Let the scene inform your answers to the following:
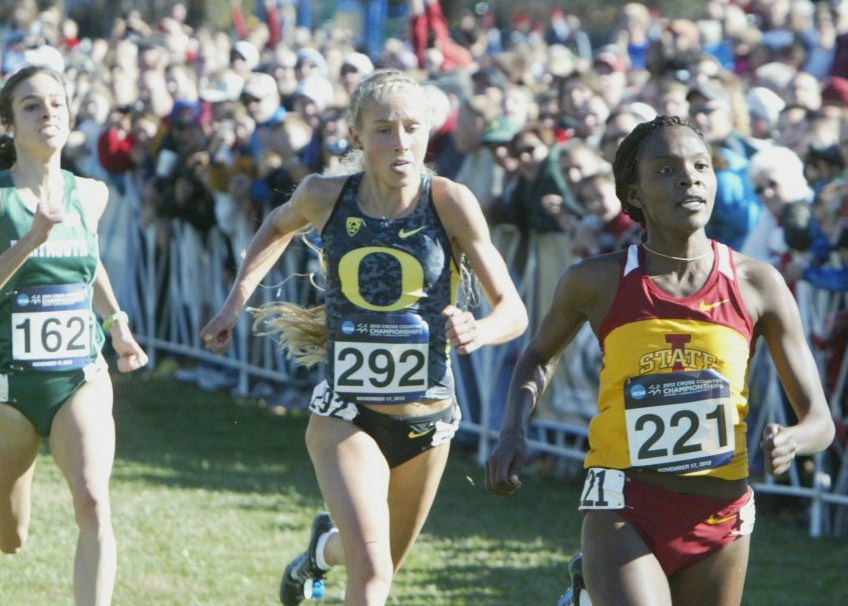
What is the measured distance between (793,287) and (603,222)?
110 centimetres

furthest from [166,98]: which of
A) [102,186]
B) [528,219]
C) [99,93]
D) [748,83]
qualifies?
[102,186]

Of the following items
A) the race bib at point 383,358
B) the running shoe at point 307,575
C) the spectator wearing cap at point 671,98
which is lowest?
the running shoe at point 307,575

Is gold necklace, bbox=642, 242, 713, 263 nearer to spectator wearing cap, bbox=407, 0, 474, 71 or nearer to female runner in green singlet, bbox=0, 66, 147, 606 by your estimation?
female runner in green singlet, bbox=0, 66, 147, 606

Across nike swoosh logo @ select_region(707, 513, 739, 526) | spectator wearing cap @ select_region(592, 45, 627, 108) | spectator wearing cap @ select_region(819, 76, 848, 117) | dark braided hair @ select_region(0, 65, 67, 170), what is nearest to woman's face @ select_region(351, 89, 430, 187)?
dark braided hair @ select_region(0, 65, 67, 170)

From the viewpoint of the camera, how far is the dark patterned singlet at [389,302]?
5.33m

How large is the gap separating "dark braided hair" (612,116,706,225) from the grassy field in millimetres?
2690

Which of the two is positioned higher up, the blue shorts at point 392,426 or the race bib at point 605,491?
the blue shorts at point 392,426

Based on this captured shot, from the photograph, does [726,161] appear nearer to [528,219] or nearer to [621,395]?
[528,219]

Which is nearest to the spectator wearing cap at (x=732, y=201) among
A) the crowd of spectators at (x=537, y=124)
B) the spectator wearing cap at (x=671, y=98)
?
the crowd of spectators at (x=537, y=124)

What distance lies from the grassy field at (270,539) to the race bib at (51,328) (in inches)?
53.2

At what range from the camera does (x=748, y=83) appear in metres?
11.8

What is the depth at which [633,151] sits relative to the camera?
180 inches

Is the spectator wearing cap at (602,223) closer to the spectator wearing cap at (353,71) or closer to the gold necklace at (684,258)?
the gold necklace at (684,258)

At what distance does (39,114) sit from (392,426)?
5.72 feet
